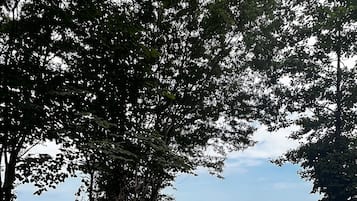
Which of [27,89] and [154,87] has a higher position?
[154,87]

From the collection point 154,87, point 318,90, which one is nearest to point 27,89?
point 154,87

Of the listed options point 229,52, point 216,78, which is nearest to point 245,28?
point 229,52

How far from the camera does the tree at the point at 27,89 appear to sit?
7.48 m

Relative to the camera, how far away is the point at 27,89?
299 inches

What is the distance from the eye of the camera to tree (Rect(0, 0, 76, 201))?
7.48m

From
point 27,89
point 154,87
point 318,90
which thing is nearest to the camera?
point 27,89

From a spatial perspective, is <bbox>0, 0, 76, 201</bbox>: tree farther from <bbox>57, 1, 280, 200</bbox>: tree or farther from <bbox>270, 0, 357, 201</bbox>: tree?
<bbox>270, 0, 357, 201</bbox>: tree

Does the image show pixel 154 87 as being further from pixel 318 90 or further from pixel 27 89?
pixel 318 90

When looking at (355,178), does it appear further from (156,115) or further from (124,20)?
(124,20)

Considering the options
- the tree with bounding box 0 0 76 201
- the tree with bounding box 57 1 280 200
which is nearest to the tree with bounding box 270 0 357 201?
the tree with bounding box 57 1 280 200

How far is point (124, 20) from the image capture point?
7.62 m

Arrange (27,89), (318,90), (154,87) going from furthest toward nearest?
(318,90) < (154,87) < (27,89)

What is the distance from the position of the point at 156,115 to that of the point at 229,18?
3.77 m

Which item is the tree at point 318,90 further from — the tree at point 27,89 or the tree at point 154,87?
the tree at point 27,89
